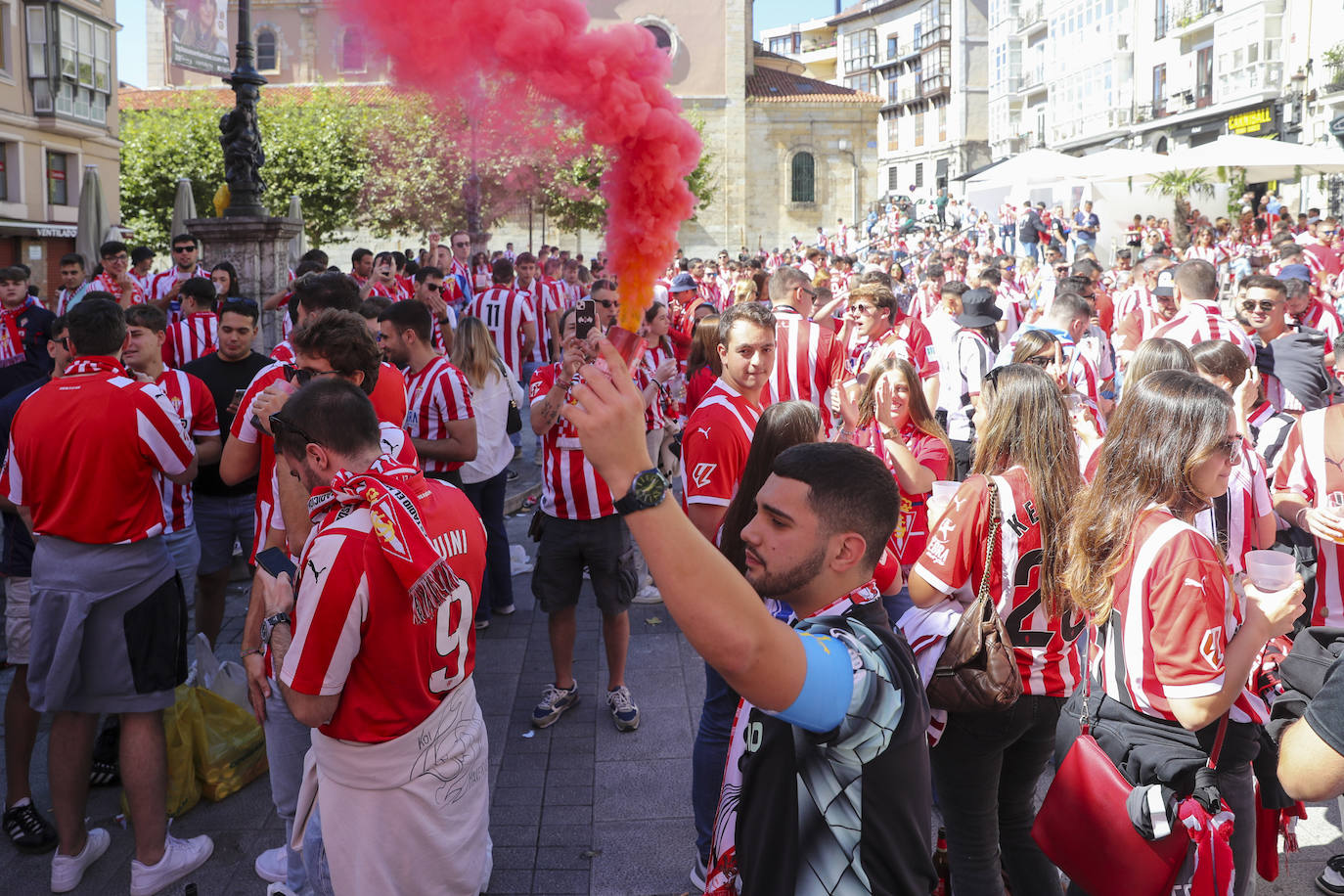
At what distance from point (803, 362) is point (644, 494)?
4870 mm

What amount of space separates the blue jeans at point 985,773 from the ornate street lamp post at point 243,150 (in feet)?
29.4

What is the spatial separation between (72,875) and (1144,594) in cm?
385

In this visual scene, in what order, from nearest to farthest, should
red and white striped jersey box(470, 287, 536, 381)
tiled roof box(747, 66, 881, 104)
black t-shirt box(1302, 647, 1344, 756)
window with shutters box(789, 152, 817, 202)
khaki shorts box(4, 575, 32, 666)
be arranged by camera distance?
black t-shirt box(1302, 647, 1344, 756) < khaki shorts box(4, 575, 32, 666) < red and white striped jersey box(470, 287, 536, 381) < tiled roof box(747, 66, 881, 104) < window with shutters box(789, 152, 817, 202)

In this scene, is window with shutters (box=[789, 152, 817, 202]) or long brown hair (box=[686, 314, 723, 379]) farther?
window with shutters (box=[789, 152, 817, 202])

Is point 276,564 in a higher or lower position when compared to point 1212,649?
higher

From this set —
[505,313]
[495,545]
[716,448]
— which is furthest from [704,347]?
[505,313]

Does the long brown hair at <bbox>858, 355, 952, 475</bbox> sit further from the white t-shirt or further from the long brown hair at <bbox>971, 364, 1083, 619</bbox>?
the white t-shirt

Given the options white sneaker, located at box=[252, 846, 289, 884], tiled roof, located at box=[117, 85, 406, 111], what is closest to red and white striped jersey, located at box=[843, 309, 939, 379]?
white sneaker, located at box=[252, 846, 289, 884]

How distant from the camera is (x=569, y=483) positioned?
5250 mm

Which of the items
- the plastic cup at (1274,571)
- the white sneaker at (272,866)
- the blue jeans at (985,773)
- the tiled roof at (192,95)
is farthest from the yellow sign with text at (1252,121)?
the white sneaker at (272,866)

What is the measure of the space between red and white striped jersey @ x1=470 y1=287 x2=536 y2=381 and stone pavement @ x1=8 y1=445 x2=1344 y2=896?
5677 millimetres

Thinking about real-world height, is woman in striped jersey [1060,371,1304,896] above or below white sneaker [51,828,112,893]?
above

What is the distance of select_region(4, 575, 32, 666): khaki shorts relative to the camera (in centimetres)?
434

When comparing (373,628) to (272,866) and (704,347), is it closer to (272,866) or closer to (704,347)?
(272,866)
